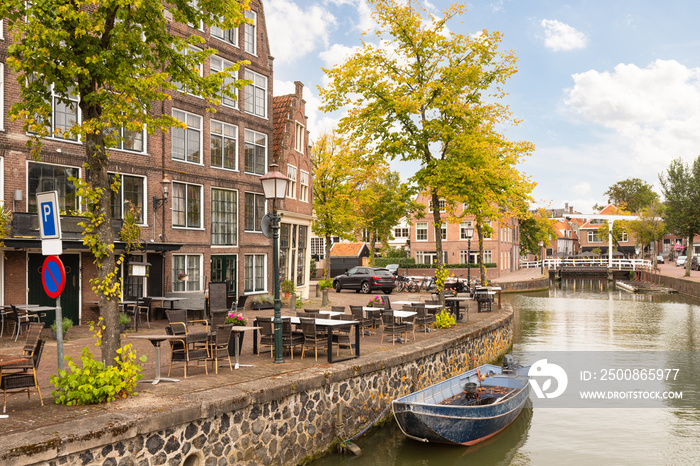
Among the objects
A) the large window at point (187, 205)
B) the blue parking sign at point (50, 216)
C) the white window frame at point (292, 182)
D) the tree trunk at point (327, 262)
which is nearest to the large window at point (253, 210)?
the white window frame at point (292, 182)

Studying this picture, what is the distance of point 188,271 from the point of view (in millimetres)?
22156

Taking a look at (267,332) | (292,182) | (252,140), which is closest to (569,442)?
(267,332)

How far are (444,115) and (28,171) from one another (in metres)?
13.8

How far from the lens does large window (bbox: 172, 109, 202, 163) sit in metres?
21.7

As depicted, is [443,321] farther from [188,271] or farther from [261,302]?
[188,271]

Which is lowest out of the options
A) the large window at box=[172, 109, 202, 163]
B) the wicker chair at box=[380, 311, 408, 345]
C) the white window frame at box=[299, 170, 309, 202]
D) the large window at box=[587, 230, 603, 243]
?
the wicker chair at box=[380, 311, 408, 345]

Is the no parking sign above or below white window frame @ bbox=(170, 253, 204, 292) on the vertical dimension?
above

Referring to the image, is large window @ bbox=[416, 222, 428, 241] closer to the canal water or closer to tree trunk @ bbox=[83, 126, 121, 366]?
the canal water

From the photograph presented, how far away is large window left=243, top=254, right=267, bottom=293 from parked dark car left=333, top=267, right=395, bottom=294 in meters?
10.8

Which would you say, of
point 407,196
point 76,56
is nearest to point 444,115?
point 407,196

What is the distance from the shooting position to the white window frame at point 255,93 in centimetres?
2495

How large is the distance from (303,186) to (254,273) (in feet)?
20.5

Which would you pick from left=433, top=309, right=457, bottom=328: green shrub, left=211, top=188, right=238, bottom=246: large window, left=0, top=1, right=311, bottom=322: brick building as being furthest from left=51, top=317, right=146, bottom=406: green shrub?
left=211, top=188, right=238, bottom=246: large window

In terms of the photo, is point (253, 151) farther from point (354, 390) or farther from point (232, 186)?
point (354, 390)
